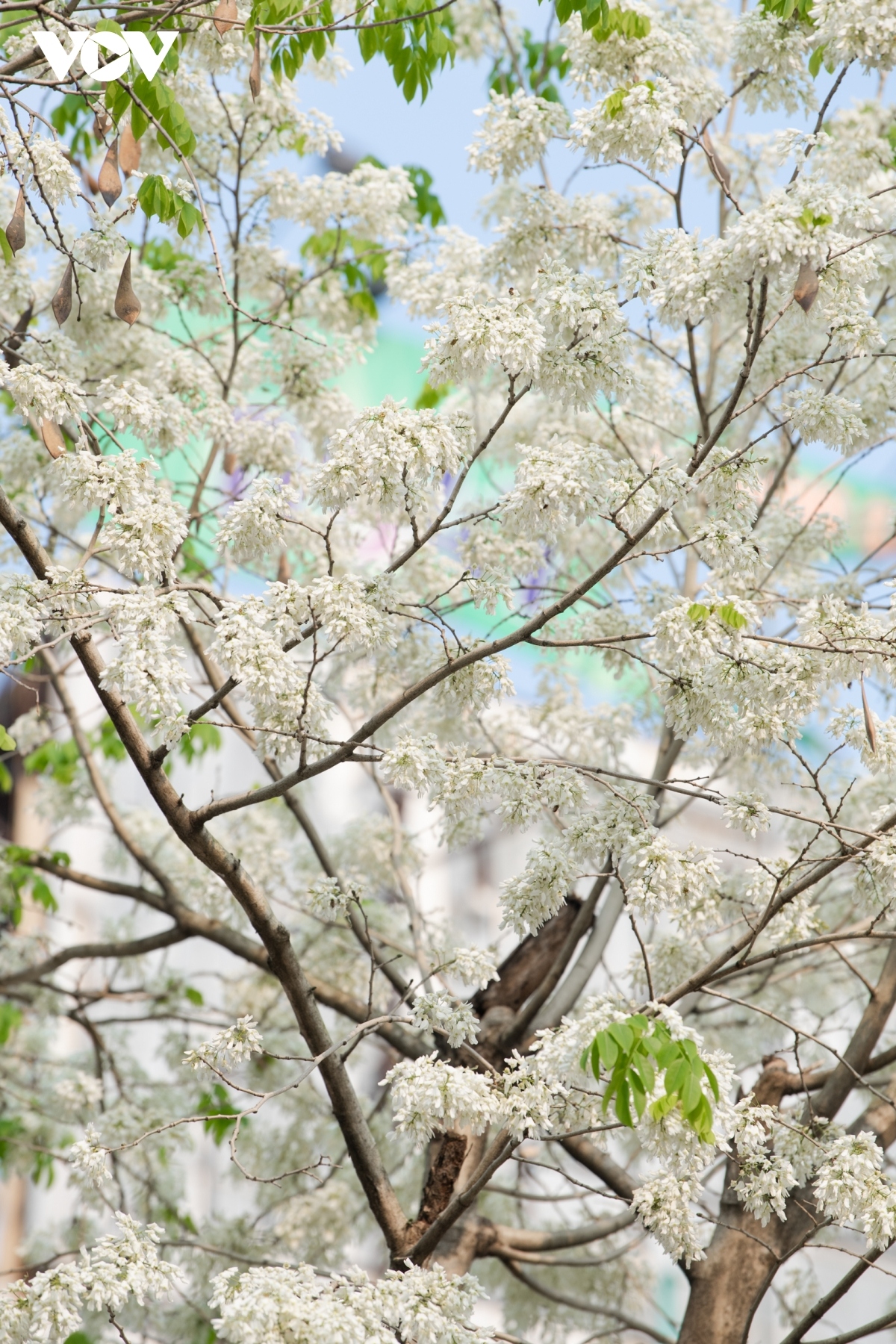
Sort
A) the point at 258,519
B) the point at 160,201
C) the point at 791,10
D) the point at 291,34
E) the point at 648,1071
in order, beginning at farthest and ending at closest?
the point at 791,10 → the point at 160,201 → the point at 291,34 → the point at 258,519 → the point at 648,1071

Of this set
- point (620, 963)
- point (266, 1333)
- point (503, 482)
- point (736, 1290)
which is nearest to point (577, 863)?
point (266, 1333)

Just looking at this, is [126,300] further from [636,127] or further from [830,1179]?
[830,1179]

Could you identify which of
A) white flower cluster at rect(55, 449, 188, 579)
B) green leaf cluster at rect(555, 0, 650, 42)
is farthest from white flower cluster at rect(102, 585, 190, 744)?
green leaf cluster at rect(555, 0, 650, 42)

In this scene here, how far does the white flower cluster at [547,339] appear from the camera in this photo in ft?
12.1

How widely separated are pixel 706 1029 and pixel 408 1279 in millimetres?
3293

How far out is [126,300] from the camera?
3.85 m

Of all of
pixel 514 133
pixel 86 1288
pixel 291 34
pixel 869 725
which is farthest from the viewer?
pixel 514 133

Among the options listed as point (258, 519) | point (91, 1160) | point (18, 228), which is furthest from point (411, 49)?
point (91, 1160)

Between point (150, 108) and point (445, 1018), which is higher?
point (150, 108)

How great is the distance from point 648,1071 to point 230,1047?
4.06 feet

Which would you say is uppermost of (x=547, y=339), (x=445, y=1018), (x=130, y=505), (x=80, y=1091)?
(x=547, y=339)

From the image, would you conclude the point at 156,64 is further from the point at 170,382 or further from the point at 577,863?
the point at 577,863

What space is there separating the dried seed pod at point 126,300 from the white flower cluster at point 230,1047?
197 centimetres

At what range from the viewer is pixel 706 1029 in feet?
22.1
